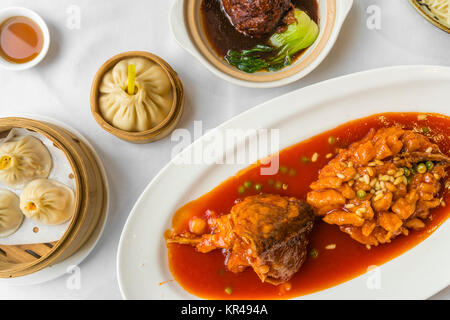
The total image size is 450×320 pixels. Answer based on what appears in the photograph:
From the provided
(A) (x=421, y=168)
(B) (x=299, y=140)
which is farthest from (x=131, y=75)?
(A) (x=421, y=168)

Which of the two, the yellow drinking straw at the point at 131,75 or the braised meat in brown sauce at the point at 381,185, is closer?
the yellow drinking straw at the point at 131,75

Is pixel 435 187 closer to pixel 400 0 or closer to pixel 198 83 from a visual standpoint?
pixel 400 0

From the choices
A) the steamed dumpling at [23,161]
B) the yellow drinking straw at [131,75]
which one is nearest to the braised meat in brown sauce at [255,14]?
the yellow drinking straw at [131,75]

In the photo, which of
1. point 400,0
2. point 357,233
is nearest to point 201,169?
point 357,233

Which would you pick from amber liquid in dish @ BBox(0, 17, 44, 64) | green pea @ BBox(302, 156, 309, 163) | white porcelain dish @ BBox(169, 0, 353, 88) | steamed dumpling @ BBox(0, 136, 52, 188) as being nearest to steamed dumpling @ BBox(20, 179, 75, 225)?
steamed dumpling @ BBox(0, 136, 52, 188)

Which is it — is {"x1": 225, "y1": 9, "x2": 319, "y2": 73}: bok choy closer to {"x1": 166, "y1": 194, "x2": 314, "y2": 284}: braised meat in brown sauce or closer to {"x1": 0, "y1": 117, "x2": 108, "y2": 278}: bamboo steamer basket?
{"x1": 166, "y1": 194, "x2": 314, "y2": 284}: braised meat in brown sauce

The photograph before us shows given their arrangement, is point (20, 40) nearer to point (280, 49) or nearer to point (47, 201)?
point (47, 201)

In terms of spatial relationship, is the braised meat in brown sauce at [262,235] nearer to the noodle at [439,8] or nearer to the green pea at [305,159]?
the green pea at [305,159]
